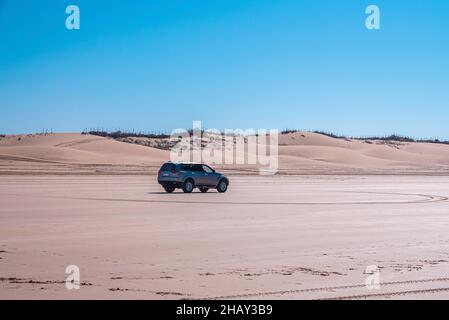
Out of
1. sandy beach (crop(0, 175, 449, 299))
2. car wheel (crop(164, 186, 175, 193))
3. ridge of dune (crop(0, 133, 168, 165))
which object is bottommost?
sandy beach (crop(0, 175, 449, 299))

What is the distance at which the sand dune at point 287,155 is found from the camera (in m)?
80.3

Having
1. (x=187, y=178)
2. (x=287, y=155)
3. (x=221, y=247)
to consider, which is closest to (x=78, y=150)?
(x=287, y=155)

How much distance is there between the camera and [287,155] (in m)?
114

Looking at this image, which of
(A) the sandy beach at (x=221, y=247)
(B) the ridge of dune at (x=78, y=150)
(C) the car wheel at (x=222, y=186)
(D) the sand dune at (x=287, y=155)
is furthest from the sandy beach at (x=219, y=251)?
(B) the ridge of dune at (x=78, y=150)

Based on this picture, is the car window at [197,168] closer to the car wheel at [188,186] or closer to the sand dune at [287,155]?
the car wheel at [188,186]

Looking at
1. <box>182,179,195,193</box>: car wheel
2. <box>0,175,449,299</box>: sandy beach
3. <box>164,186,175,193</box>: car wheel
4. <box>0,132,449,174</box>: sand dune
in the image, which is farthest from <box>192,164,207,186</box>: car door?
<box>0,132,449,174</box>: sand dune

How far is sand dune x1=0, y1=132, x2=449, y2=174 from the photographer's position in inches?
3162

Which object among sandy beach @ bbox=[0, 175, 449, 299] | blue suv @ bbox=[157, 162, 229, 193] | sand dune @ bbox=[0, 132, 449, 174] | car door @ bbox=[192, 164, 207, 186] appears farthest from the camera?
sand dune @ bbox=[0, 132, 449, 174]

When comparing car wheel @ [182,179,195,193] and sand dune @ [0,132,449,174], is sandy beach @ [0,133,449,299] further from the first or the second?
sand dune @ [0,132,449,174]

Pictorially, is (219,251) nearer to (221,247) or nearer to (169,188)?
(221,247)

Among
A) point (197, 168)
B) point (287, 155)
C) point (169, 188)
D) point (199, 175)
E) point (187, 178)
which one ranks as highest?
point (287, 155)

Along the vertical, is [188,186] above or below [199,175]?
below

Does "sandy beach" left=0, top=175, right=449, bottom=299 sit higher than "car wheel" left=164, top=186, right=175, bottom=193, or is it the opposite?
"car wheel" left=164, top=186, right=175, bottom=193

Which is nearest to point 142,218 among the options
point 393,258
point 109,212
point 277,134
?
point 109,212
